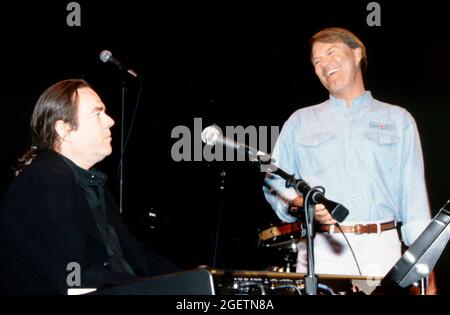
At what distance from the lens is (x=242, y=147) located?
1788mm

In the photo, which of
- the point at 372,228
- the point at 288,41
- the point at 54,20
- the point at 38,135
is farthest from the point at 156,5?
the point at 372,228

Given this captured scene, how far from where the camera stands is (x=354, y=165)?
2805 mm

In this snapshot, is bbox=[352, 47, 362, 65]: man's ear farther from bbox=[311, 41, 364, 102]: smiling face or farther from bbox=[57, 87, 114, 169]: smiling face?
bbox=[57, 87, 114, 169]: smiling face

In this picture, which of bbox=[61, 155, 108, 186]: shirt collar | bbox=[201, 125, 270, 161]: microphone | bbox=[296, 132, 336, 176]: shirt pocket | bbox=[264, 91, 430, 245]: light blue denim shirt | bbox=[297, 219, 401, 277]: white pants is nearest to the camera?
bbox=[201, 125, 270, 161]: microphone

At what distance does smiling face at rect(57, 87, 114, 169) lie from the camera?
239 cm

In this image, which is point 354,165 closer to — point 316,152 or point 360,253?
point 316,152

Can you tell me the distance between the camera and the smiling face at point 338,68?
293 centimetres

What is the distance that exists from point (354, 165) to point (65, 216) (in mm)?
1622

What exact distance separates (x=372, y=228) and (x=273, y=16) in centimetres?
278

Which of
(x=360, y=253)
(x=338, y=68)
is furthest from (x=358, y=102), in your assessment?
(x=360, y=253)

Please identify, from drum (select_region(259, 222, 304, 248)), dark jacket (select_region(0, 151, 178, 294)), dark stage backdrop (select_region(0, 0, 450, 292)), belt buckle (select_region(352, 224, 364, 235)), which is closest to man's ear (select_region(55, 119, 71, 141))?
dark jacket (select_region(0, 151, 178, 294))

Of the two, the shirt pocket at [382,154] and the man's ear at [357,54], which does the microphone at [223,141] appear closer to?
the shirt pocket at [382,154]

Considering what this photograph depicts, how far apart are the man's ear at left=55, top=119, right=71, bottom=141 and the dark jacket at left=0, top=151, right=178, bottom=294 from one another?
0.34 metres
